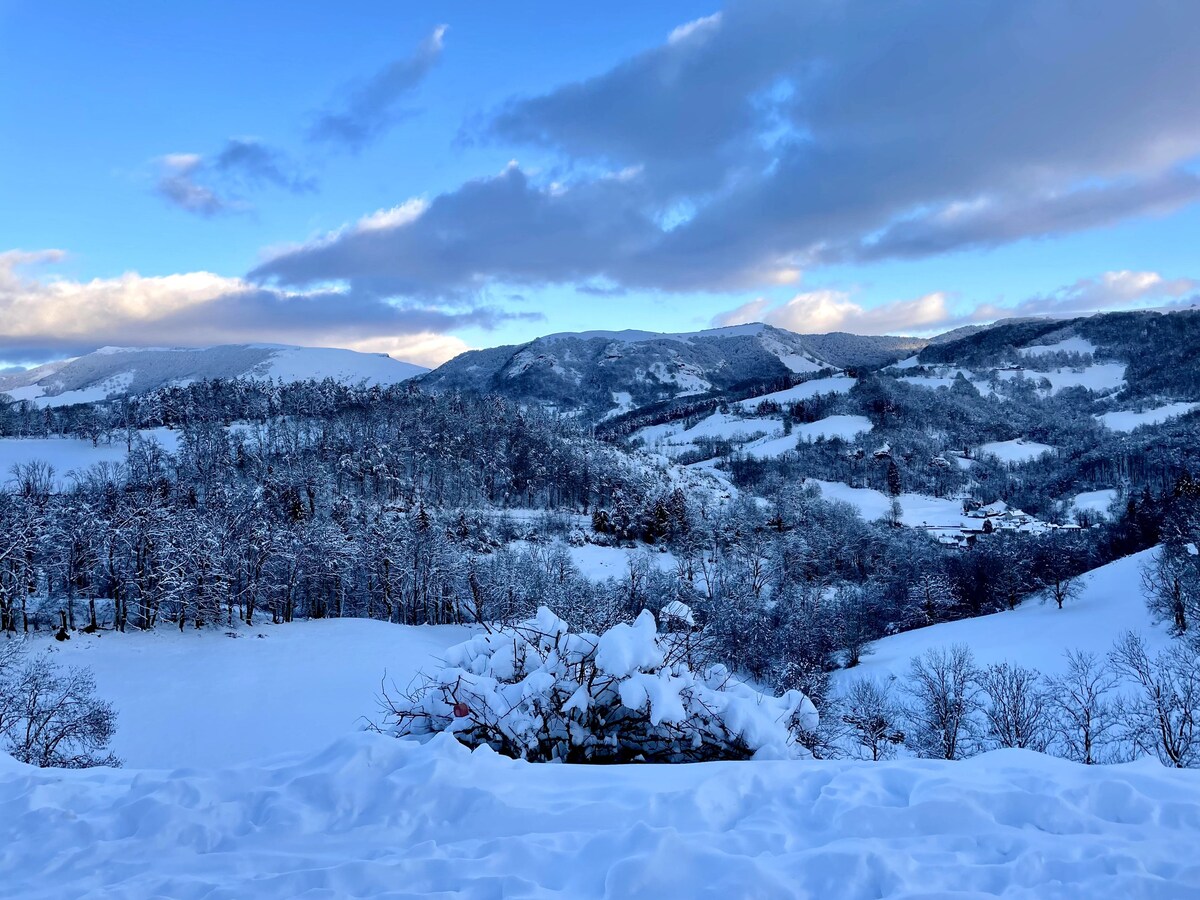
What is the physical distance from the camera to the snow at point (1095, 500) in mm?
123750

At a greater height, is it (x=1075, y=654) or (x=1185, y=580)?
(x=1185, y=580)

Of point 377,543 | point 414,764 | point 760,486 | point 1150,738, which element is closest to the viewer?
point 414,764

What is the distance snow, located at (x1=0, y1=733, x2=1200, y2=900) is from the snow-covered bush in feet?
3.81

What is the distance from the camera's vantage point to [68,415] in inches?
5664

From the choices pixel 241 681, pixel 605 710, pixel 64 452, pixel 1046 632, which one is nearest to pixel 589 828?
pixel 605 710

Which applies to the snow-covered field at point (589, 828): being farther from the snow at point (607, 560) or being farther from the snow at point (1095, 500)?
the snow at point (1095, 500)

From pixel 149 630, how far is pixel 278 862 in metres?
48.5

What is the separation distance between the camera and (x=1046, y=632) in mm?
49250

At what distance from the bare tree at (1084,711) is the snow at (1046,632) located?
3.01 m

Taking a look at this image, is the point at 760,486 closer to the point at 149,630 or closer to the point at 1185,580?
the point at 1185,580

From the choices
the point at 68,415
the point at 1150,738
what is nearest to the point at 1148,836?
the point at 1150,738

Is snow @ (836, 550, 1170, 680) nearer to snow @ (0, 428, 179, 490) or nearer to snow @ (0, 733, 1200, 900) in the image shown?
snow @ (0, 733, 1200, 900)

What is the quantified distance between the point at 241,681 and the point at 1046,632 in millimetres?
55613

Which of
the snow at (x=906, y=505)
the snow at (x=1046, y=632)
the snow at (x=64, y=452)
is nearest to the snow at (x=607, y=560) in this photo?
the snow at (x=1046, y=632)
